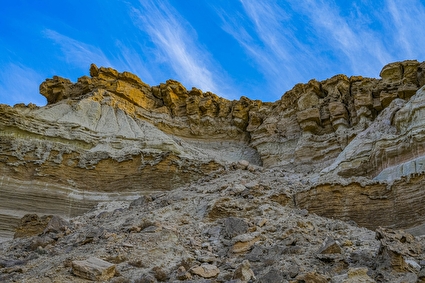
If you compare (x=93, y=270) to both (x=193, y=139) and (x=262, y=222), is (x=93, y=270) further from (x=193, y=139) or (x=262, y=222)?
(x=193, y=139)

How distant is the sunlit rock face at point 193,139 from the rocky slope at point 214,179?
0.26 feet

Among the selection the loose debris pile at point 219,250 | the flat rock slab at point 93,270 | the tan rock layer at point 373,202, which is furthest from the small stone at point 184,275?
the tan rock layer at point 373,202

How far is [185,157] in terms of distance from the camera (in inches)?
956

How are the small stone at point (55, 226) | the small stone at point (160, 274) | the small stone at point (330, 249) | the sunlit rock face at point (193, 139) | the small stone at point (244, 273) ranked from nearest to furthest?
the small stone at point (244, 273) < the small stone at point (160, 274) < the small stone at point (330, 249) < the small stone at point (55, 226) < the sunlit rock face at point (193, 139)

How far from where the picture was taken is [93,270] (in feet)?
26.3

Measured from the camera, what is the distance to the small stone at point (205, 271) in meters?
8.05

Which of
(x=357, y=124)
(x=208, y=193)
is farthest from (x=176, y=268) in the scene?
(x=357, y=124)

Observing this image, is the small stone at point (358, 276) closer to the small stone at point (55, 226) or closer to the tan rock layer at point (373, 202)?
the tan rock layer at point (373, 202)

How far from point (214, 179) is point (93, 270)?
11070 millimetres

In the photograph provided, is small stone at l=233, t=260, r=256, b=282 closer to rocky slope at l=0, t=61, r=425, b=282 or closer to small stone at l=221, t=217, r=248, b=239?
rocky slope at l=0, t=61, r=425, b=282

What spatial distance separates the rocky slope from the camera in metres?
8.94

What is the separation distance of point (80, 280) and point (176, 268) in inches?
77.4

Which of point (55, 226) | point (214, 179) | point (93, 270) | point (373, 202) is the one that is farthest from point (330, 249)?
point (214, 179)

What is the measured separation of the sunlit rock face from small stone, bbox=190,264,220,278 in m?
7.68
